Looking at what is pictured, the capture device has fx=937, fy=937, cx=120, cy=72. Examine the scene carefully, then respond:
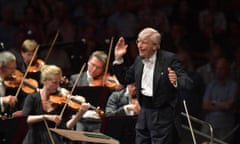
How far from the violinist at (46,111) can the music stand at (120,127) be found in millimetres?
272

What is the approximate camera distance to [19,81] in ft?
35.6

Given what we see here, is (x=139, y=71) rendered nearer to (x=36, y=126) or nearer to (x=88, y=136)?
(x=88, y=136)

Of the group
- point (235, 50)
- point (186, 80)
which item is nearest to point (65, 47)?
point (235, 50)

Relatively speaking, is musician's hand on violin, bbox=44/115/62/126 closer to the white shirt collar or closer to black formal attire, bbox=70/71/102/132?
black formal attire, bbox=70/71/102/132

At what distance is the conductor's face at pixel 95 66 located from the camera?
10.8m

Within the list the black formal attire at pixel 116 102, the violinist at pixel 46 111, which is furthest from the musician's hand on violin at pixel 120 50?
the black formal attire at pixel 116 102

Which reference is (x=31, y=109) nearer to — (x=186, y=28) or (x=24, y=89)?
(x=24, y=89)

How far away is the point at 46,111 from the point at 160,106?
1.27m

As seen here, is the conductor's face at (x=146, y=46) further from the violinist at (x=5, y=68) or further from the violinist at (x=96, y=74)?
the violinist at (x=5, y=68)

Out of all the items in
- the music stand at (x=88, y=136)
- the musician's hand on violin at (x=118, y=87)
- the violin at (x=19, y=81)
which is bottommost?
the music stand at (x=88, y=136)

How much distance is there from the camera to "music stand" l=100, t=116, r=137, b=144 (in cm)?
966

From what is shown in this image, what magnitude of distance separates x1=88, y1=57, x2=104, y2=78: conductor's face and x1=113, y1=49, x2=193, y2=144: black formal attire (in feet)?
5.44

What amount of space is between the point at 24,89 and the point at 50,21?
2557mm

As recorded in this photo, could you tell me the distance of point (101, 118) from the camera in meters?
9.90
